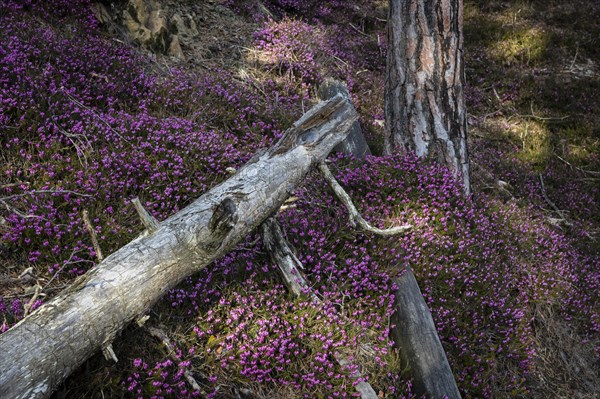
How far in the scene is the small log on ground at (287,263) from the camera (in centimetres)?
319

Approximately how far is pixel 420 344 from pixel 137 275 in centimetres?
207

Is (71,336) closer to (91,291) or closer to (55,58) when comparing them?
(91,291)

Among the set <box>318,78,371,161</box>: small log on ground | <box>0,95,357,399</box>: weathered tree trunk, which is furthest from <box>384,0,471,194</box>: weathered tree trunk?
<box>0,95,357,399</box>: weathered tree trunk

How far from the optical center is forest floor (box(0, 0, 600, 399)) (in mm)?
3068

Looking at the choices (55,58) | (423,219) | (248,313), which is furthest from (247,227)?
(55,58)

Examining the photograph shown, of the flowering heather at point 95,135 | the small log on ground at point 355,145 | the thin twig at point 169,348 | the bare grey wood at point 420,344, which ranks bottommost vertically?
the bare grey wood at point 420,344

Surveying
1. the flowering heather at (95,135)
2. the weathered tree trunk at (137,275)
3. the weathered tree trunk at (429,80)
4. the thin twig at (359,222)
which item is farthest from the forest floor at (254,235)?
the weathered tree trunk at (429,80)

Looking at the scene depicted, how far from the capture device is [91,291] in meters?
2.50

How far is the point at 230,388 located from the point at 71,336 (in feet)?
3.36

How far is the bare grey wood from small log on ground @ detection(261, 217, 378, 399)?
469 mm

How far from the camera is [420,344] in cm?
346

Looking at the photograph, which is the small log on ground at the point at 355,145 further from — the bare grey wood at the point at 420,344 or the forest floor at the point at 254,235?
the bare grey wood at the point at 420,344

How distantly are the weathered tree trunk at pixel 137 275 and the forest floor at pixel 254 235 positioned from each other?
0.92ft

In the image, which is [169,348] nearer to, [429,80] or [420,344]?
[420,344]
